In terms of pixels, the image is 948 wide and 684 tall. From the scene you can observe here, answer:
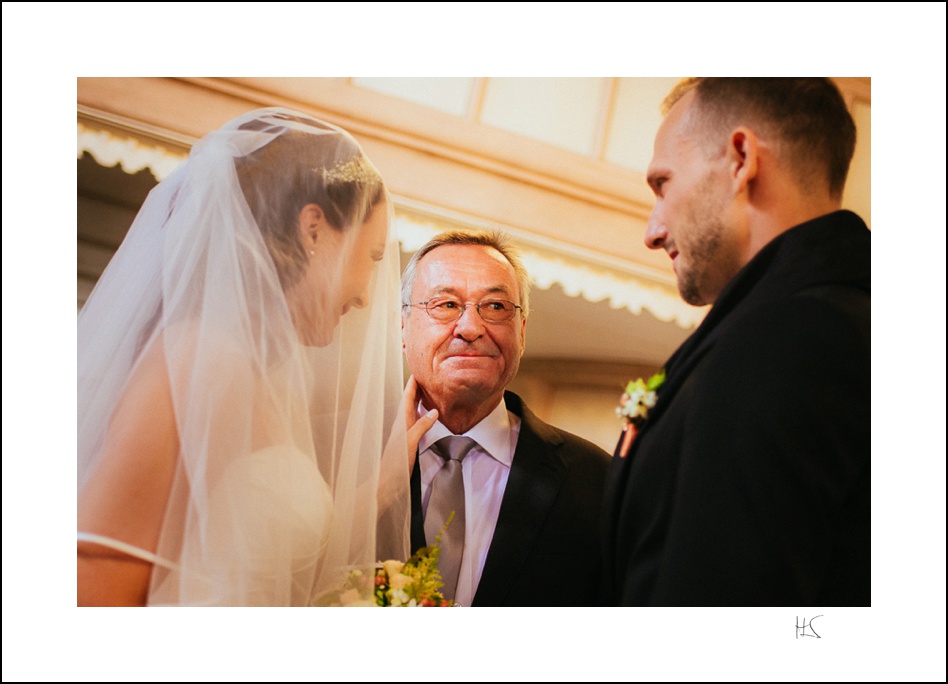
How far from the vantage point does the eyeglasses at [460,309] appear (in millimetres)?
2479

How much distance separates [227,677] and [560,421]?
3.81 ft

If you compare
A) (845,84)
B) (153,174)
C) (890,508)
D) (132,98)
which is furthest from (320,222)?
(890,508)

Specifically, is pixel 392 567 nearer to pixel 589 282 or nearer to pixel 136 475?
pixel 136 475

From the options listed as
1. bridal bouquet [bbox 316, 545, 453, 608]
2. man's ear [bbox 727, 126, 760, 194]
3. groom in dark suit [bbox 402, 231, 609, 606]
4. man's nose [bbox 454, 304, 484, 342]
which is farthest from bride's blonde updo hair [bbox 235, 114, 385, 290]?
man's ear [bbox 727, 126, 760, 194]

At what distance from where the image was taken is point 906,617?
2537 mm

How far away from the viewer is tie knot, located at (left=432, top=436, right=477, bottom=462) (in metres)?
2.49

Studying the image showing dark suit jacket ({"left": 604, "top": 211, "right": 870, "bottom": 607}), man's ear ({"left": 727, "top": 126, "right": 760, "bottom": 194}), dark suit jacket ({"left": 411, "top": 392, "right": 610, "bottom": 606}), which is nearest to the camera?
dark suit jacket ({"left": 604, "top": 211, "right": 870, "bottom": 607})

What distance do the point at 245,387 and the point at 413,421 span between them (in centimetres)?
49

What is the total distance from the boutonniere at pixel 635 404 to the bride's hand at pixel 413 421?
1.72 feet

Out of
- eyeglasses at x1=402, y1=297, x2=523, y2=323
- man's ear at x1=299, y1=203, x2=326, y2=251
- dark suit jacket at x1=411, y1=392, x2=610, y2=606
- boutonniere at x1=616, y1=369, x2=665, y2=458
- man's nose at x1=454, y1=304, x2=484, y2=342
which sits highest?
man's ear at x1=299, y1=203, x2=326, y2=251

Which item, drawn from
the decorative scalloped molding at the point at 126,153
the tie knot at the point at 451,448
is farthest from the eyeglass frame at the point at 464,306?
the decorative scalloped molding at the point at 126,153

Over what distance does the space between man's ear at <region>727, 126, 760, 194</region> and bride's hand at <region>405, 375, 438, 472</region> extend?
1.02 metres

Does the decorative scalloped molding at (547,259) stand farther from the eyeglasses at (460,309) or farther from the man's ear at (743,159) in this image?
the man's ear at (743,159)
